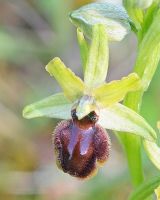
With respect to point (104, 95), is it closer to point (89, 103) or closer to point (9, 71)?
point (89, 103)

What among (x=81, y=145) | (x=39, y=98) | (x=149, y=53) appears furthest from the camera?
(x=39, y=98)

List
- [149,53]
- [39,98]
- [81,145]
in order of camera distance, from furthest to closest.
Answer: [39,98], [149,53], [81,145]

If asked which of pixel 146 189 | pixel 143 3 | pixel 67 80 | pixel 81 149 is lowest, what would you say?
pixel 146 189

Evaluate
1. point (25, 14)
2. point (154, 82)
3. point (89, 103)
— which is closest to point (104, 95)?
point (89, 103)

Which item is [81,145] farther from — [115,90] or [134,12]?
[134,12]

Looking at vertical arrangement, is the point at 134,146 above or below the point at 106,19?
below

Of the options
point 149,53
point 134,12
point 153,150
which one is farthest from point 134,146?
point 134,12

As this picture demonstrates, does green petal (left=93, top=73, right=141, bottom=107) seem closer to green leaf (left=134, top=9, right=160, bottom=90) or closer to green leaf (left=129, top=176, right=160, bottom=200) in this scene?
green leaf (left=134, top=9, right=160, bottom=90)
